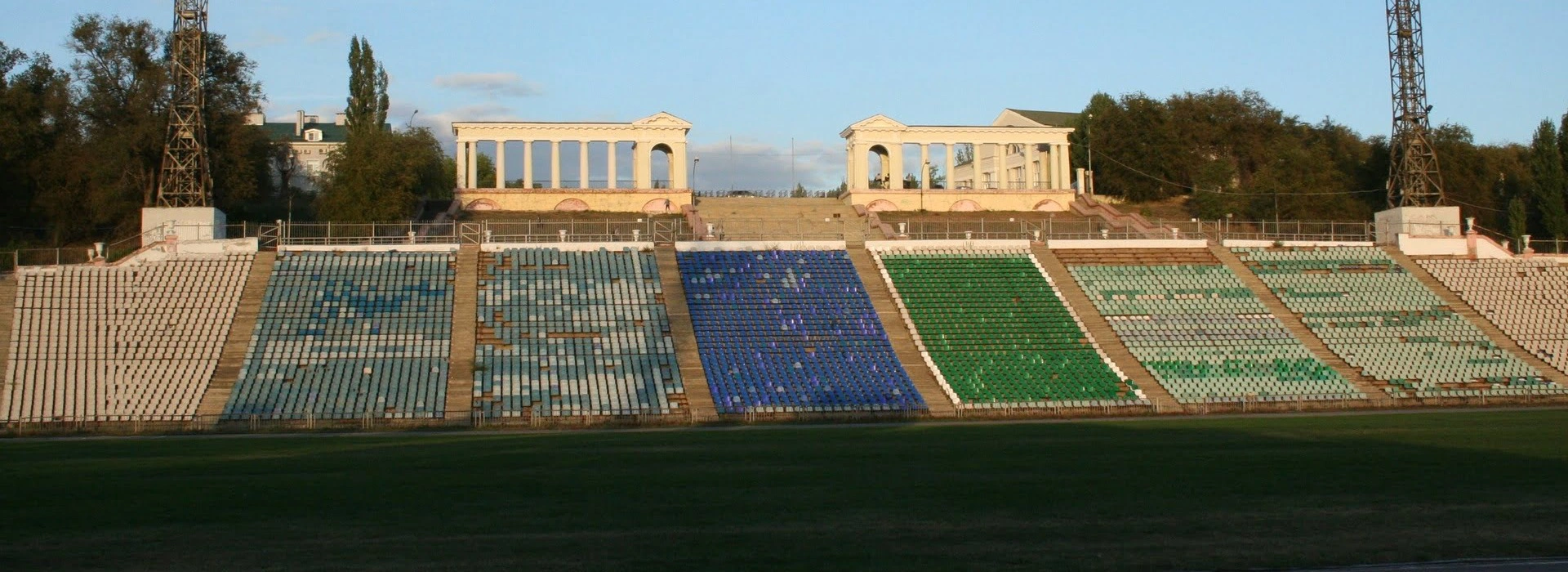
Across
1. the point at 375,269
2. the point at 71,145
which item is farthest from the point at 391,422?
the point at 71,145

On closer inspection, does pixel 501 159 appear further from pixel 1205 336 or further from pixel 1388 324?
pixel 1388 324

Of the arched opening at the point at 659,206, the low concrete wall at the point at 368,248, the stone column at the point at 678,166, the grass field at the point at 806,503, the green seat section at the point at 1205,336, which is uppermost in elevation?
the stone column at the point at 678,166

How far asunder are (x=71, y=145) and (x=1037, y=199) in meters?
47.9

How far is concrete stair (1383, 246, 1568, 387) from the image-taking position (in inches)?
1978

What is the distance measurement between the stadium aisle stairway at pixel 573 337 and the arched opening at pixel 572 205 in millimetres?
15427

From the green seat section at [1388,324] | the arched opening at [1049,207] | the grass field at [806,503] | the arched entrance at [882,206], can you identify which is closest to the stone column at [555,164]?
the arched entrance at [882,206]

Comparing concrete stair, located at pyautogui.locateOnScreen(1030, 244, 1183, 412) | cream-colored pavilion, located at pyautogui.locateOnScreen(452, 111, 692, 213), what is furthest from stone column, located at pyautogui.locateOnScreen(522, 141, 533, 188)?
concrete stair, located at pyautogui.locateOnScreen(1030, 244, 1183, 412)

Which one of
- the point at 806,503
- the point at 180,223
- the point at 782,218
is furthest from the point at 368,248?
the point at 806,503

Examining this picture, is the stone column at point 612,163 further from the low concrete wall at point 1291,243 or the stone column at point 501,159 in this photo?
the low concrete wall at point 1291,243

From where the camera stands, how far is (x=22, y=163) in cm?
6266

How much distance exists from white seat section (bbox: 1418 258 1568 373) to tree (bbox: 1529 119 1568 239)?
31.4ft

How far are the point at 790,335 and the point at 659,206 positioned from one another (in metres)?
23.9

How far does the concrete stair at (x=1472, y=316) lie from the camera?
5025 centimetres

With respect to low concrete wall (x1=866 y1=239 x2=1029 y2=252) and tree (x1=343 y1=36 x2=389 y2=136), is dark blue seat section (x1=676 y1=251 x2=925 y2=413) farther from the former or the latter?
tree (x1=343 y1=36 x2=389 y2=136)
